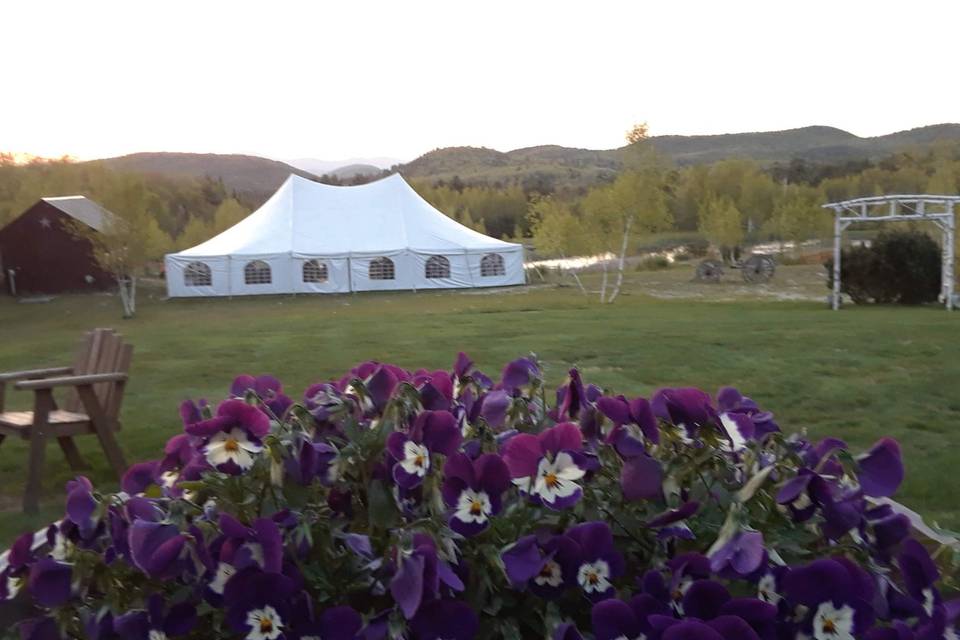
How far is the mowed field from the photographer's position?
5277mm

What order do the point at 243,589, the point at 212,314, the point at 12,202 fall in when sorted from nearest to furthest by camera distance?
the point at 243,589
the point at 212,314
the point at 12,202

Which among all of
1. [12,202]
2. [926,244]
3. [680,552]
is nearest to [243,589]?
[680,552]

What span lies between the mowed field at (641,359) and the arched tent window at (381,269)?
9.00 metres

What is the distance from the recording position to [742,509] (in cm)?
121

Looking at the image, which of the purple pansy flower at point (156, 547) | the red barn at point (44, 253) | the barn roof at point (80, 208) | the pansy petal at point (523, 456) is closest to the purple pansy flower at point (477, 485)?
the pansy petal at point (523, 456)

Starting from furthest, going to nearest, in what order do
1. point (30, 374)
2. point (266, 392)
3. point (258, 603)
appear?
point (30, 374) → point (266, 392) → point (258, 603)

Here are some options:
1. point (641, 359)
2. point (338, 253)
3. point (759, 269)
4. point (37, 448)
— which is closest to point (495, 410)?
point (37, 448)

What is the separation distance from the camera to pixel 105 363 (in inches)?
195

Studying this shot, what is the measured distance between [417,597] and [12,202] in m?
39.0

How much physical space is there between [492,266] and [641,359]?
744 inches

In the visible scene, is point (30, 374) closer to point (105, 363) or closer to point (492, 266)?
point (105, 363)

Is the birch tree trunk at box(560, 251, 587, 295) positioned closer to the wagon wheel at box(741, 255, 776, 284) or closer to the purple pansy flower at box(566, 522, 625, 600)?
the wagon wheel at box(741, 255, 776, 284)

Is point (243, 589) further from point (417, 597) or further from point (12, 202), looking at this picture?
point (12, 202)

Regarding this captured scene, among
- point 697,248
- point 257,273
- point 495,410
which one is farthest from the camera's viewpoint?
point 697,248
